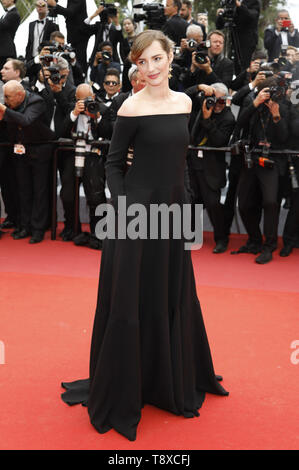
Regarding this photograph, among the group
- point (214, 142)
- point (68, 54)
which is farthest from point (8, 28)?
point (214, 142)

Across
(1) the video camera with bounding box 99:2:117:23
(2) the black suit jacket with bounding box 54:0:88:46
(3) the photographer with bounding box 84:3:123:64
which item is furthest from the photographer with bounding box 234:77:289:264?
(2) the black suit jacket with bounding box 54:0:88:46

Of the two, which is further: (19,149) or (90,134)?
(19,149)

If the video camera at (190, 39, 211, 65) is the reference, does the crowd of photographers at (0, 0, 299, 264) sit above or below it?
below

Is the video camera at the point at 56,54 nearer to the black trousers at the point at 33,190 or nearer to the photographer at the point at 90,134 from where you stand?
the photographer at the point at 90,134

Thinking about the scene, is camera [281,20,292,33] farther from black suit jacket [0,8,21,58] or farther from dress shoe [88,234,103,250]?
dress shoe [88,234,103,250]

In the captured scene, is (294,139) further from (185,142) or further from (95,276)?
(185,142)

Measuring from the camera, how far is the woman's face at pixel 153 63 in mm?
2543

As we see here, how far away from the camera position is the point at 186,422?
2746 millimetres

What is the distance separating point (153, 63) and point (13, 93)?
12.7 feet

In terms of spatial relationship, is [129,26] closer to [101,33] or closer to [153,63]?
[101,33]

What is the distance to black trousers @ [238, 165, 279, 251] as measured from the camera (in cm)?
575

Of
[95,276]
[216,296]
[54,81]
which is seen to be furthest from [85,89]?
[216,296]

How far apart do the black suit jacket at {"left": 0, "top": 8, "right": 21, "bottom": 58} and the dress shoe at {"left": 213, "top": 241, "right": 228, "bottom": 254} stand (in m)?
3.93

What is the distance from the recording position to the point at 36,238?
21.2ft
